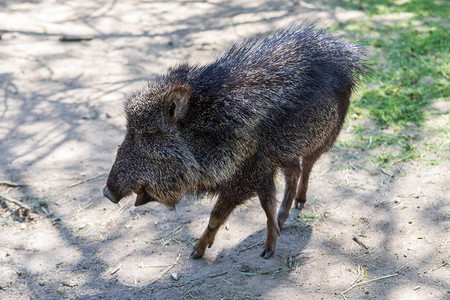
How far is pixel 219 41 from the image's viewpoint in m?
7.26

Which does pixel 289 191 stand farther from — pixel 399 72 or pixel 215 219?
pixel 399 72

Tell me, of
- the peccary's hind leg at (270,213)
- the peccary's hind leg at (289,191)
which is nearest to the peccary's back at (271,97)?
the peccary's hind leg at (270,213)

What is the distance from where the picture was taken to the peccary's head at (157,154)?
3203 millimetres

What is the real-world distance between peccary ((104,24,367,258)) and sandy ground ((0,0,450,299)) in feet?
1.01

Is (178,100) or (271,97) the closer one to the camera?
(178,100)

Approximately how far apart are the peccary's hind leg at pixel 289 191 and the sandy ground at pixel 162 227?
0.13 meters

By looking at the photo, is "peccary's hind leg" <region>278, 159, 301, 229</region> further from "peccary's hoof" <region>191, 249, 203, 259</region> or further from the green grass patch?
the green grass patch

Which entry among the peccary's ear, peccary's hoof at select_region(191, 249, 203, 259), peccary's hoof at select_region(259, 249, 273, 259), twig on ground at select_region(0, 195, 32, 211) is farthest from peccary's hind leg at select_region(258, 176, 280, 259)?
twig on ground at select_region(0, 195, 32, 211)

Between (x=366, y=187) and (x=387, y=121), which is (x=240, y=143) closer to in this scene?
(x=366, y=187)

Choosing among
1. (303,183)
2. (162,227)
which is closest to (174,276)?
(162,227)

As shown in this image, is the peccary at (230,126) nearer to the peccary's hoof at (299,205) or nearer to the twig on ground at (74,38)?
the peccary's hoof at (299,205)

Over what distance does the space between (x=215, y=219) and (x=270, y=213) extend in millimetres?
394

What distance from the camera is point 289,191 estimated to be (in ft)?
13.1

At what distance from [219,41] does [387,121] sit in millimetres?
2966
